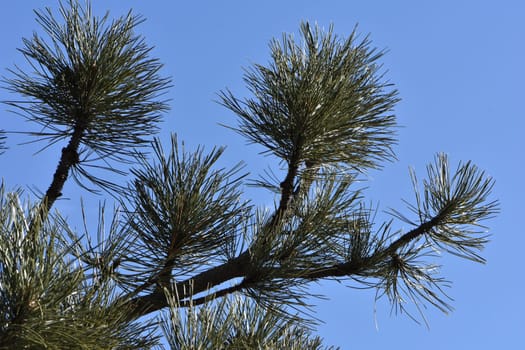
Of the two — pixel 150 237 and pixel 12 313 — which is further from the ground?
pixel 150 237

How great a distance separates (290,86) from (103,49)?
1.09 ft

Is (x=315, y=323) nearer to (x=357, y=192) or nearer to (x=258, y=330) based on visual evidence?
(x=258, y=330)

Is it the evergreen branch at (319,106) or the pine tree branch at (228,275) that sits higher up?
the evergreen branch at (319,106)

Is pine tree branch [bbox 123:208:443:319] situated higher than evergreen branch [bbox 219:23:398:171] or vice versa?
evergreen branch [bbox 219:23:398:171]

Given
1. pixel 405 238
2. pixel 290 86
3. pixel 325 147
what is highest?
pixel 290 86

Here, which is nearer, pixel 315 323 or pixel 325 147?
pixel 315 323

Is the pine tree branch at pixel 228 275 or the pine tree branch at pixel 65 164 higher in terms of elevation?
the pine tree branch at pixel 65 164

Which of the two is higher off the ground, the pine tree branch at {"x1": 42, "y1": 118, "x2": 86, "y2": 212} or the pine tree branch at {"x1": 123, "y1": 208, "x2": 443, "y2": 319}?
the pine tree branch at {"x1": 42, "y1": 118, "x2": 86, "y2": 212}

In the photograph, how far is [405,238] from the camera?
5.26 feet

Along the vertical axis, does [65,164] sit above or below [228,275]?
above

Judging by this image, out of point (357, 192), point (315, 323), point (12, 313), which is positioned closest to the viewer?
point (12, 313)

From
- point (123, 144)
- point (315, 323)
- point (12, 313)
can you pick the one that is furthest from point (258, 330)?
point (12, 313)

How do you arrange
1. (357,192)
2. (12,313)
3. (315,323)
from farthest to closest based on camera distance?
1. (357,192)
2. (315,323)
3. (12,313)

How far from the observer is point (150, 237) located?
4.93 feet
